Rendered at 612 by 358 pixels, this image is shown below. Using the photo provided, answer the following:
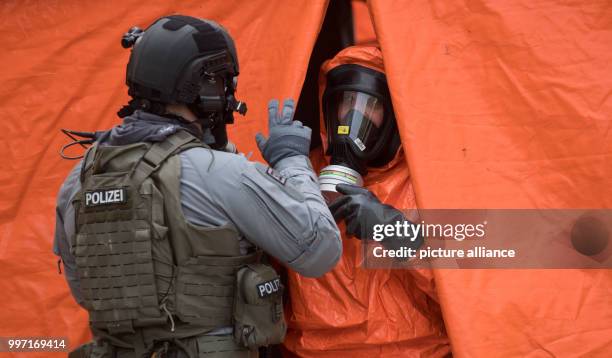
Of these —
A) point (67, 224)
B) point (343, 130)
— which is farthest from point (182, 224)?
point (343, 130)

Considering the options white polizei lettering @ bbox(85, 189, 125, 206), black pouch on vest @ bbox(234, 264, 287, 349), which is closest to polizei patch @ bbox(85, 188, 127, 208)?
white polizei lettering @ bbox(85, 189, 125, 206)

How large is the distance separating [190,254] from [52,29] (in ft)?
3.92

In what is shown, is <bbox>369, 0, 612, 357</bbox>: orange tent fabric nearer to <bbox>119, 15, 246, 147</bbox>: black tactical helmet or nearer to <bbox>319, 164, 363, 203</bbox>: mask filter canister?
<bbox>319, 164, 363, 203</bbox>: mask filter canister

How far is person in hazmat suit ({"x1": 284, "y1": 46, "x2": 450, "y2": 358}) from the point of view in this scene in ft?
8.01

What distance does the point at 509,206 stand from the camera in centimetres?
239

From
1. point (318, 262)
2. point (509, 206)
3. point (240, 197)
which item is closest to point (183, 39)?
point (240, 197)

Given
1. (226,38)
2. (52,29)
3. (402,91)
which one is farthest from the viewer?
(52,29)

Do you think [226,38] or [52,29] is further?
[52,29]

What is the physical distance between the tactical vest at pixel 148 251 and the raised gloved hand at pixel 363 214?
1.45ft

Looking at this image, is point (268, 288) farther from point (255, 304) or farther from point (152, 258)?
point (152, 258)

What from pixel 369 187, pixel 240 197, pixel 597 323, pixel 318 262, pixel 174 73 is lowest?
pixel 597 323

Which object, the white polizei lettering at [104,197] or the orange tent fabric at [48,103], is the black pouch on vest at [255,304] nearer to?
the white polizei lettering at [104,197]

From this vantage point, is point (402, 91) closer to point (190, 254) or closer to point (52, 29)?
point (190, 254)

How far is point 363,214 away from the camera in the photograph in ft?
7.86
